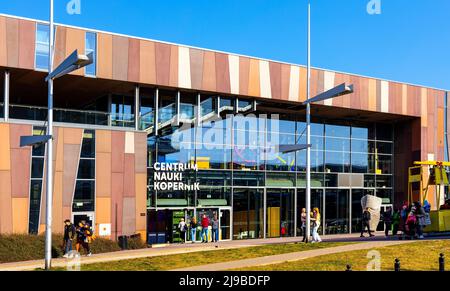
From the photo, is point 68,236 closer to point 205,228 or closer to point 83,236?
point 83,236

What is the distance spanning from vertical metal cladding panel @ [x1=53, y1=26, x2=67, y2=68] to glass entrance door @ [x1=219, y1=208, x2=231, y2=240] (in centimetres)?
1276

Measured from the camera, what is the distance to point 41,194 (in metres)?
27.3

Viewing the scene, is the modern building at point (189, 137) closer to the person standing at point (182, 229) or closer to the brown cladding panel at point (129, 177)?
the brown cladding panel at point (129, 177)

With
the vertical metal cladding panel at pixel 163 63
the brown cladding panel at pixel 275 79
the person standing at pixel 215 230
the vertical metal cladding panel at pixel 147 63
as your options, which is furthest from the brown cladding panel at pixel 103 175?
the brown cladding panel at pixel 275 79

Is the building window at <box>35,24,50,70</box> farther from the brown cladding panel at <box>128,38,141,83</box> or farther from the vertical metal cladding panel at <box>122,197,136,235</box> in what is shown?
the vertical metal cladding panel at <box>122,197,136,235</box>

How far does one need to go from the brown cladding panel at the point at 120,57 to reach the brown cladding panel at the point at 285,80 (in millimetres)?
10261

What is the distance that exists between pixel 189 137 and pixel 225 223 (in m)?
5.73

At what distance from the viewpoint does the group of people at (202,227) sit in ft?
107

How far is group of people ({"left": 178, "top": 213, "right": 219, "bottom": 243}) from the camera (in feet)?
107

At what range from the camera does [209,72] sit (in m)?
33.5

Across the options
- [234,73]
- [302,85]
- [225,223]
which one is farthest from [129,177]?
[302,85]

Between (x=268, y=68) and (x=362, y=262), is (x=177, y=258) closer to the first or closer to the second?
(x=362, y=262)

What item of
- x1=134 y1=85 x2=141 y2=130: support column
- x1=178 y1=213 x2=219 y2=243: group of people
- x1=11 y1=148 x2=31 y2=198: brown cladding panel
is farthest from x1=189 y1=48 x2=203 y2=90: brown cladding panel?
x1=11 y1=148 x2=31 y2=198: brown cladding panel
